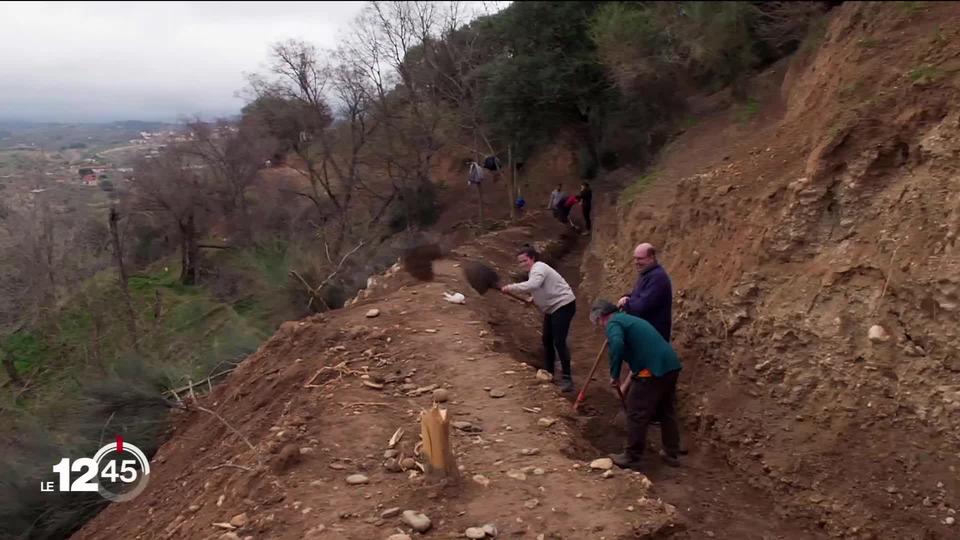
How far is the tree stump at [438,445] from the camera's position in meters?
4.20

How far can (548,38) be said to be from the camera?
45.3 feet

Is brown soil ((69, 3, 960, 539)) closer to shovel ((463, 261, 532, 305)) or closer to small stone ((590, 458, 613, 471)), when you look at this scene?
small stone ((590, 458, 613, 471))

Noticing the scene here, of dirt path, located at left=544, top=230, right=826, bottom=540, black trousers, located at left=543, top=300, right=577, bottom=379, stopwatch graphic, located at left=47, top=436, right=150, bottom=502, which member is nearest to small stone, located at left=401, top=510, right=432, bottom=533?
dirt path, located at left=544, top=230, right=826, bottom=540

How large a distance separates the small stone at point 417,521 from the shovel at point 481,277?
20.1ft

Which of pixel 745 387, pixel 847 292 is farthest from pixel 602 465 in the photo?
pixel 847 292

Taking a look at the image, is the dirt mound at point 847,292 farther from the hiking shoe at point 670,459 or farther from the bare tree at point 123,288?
the bare tree at point 123,288

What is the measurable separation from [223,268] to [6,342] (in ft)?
27.7

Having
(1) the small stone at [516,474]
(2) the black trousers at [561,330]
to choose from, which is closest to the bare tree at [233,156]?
(2) the black trousers at [561,330]

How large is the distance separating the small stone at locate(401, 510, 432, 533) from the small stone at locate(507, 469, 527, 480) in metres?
0.77

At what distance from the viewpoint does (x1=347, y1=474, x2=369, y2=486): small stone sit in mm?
4426

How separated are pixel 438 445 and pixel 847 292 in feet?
10.9

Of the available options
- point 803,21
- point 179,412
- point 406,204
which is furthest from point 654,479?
point 406,204

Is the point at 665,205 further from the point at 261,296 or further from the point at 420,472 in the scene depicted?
the point at 261,296

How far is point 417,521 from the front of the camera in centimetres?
386
